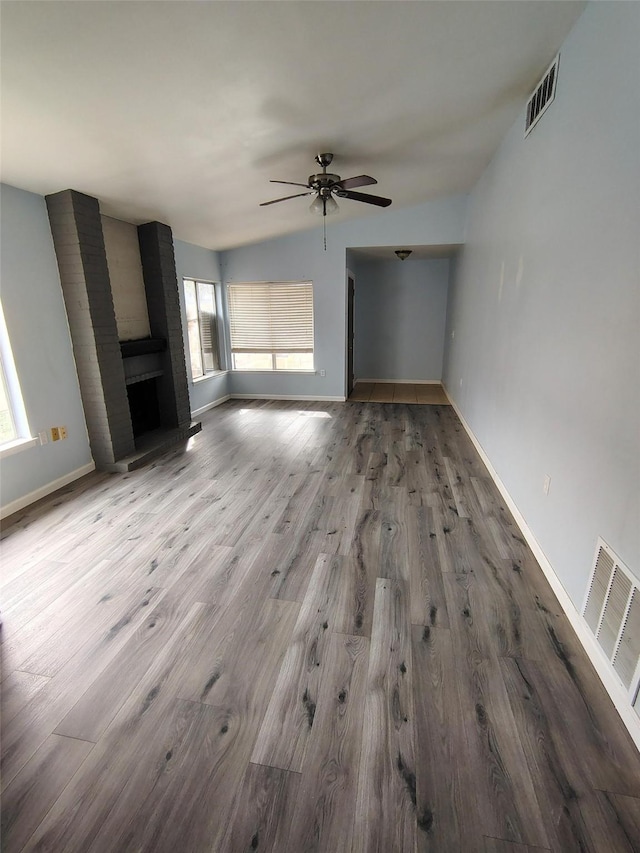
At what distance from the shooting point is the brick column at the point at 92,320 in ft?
10.8

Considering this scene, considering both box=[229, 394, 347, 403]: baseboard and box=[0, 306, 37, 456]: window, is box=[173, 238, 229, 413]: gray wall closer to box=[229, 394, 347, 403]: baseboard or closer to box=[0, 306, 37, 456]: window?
box=[229, 394, 347, 403]: baseboard

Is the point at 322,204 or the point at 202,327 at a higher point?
the point at 322,204

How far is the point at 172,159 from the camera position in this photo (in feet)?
9.74

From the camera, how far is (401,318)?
7.57 metres

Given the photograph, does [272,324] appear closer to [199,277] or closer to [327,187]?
[199,277]

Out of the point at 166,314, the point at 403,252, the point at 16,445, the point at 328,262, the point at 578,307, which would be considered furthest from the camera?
the point at 403,252

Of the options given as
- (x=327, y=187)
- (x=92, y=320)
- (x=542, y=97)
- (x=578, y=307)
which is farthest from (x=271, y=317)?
(x=578, y=307)

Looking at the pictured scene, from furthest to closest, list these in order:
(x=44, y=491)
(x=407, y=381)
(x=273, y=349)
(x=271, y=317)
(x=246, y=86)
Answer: (x=407, y=381) → (x=273, y=349) → (x=271, y=317) → (x=44, y=491) → (x=246, y=86)

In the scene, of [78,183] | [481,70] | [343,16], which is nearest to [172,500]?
[78,183]

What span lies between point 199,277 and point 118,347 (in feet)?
7.97

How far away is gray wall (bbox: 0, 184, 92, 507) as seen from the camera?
2996 mm

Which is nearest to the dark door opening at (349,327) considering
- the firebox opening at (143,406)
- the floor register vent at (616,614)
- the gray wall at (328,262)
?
the gray wall at (328,262)

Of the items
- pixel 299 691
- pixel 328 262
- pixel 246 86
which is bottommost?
pixel 299 691

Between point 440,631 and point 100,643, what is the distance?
5.27 ft
